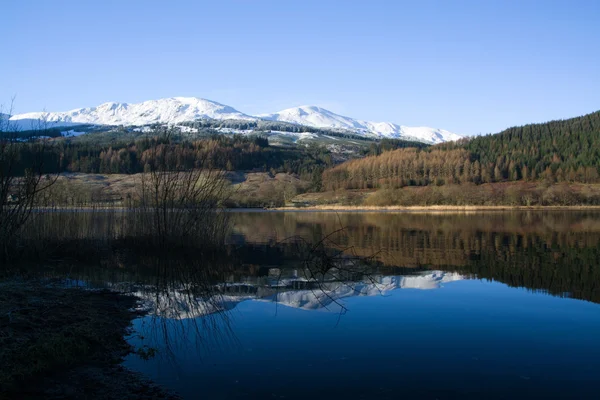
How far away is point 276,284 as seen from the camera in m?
13.4

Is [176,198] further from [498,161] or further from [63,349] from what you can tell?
[498,161]

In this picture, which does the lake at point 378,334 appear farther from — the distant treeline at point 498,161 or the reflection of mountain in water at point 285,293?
the distant treeline at point 498,161

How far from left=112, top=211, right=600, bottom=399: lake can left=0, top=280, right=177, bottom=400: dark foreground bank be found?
0.41 metres

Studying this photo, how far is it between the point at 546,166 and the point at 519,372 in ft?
483

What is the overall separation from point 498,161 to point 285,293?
145 m

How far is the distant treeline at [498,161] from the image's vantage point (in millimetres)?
133125

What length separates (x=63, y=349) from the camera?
22.7 ft

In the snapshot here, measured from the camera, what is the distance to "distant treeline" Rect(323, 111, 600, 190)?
133125 millimetres

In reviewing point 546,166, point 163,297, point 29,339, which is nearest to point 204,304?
point 163,297

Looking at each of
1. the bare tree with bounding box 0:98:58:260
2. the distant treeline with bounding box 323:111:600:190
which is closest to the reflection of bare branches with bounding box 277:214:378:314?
the bare tree with bounding box 0:98:58:260

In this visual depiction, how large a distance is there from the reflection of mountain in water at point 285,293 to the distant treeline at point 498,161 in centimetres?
11992

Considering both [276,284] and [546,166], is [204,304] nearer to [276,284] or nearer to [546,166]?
[276,284]

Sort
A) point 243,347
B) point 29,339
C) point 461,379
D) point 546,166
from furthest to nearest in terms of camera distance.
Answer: point 546,166 → point 243,347 → point 29,339 → point 461,379

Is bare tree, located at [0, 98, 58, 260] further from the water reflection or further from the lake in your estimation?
the lake
